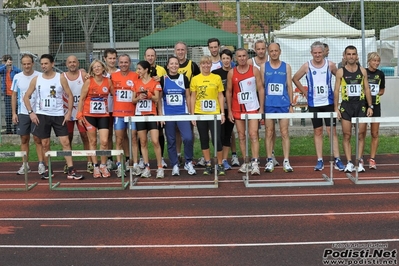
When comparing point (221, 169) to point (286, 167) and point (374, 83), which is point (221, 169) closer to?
point (286, 167)

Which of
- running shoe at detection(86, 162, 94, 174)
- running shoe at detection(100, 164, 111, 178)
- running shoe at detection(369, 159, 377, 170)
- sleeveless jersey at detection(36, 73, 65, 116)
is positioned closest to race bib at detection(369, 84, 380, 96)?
running shoe at detection(369, 159, 377, 170)

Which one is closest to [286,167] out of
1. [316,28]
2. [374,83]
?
[374,83]

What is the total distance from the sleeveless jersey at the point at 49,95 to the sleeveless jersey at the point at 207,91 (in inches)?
81.9

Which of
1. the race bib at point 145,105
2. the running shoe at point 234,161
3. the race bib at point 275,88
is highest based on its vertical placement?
the race bib at point 275,88

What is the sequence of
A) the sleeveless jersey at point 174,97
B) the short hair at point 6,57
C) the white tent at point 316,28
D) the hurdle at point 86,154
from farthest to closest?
the white tent at point 316,28, the short hair at point 6,57, the sleeveless jersey at point 174,97, the hurdle at point 86,154

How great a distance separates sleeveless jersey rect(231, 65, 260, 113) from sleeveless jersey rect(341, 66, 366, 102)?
142 cm

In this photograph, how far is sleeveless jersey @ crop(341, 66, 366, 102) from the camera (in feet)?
32.2

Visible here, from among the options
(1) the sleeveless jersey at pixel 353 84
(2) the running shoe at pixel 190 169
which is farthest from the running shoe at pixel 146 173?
(1) the sleeveless jersey at pixel 353 84

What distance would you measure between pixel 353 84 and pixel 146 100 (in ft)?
10.6

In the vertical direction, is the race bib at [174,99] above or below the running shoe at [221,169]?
above

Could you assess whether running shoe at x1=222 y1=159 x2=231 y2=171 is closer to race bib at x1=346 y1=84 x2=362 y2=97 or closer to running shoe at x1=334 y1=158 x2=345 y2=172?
running shoe at x1=334 y1=158 x2=345 y2=172

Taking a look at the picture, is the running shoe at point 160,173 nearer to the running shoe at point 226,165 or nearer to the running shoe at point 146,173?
the running shoe at point 146,173

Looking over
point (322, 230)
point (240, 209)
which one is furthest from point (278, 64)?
point (322, 230)

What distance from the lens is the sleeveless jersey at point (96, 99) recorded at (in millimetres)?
9680
